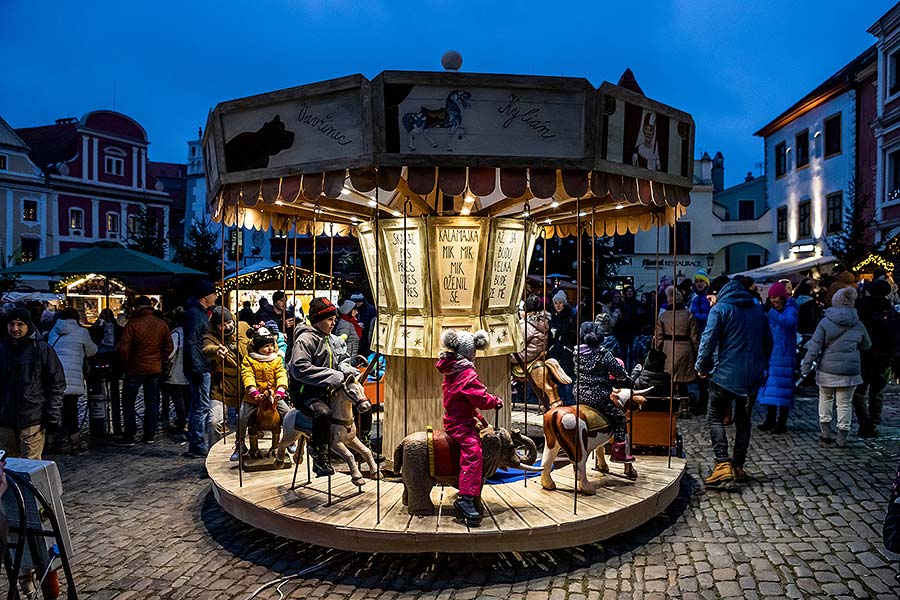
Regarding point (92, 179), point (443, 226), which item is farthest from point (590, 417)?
point (92, 179)

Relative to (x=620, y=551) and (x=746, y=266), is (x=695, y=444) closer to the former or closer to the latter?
(x=620, y=551)

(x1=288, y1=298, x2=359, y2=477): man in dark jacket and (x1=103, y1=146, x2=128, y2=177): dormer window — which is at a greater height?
(x1=103, y1=146, x2=128, y2=177): dormer window

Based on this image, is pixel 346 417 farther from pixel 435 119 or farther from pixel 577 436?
pixel 435 119

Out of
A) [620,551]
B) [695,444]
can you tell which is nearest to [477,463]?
[620,551]

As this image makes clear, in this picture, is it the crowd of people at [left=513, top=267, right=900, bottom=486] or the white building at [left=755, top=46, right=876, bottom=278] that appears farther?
the white building at [left=755, top=46, right=876, bottom=278]

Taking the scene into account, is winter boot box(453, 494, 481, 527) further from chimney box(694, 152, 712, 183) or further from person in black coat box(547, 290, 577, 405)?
chimney box(694, 152, 712, 183)

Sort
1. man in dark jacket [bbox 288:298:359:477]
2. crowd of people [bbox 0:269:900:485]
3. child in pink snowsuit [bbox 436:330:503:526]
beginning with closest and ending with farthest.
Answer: child in pink snowsuit [bbox 436:330:503:526] < man in dark jacket [bbox 288:298:359:477] < crowd of people [bbox 0:269:900:485]

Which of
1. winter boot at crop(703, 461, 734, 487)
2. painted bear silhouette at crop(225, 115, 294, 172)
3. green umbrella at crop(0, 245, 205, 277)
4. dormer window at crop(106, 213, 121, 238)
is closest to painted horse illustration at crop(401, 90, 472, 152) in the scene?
painted bear silhouette at crop(225, 115, 294, 172)

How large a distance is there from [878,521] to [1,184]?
123ft

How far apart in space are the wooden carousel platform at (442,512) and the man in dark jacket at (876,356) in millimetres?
3813

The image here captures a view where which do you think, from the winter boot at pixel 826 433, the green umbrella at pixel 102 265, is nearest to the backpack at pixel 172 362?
the green umbrella at pixel 102 265

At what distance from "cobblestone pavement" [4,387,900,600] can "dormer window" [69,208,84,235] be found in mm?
33469

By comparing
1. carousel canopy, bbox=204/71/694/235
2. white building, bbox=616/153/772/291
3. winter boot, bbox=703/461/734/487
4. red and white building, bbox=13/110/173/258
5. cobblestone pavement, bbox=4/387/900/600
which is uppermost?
red and white building, bbox=13/110/173/258

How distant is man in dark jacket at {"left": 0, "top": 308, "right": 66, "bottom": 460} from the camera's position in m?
6.12
